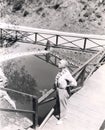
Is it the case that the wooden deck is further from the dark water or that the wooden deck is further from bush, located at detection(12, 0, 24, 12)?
bush, located at detection(12, 0, 24, 12)

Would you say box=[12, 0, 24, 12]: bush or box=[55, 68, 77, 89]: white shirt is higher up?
box=[55, 68, 77, 89]: white shirt

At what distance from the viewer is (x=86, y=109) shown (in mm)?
7707

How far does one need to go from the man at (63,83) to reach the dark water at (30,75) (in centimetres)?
838

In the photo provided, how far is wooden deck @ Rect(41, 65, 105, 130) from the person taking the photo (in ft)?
22.8

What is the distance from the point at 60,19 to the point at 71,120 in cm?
1847

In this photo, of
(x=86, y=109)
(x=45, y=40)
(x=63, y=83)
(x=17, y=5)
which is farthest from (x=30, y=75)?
(x=17, y=5)

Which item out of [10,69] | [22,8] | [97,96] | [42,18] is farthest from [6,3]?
[97,96]

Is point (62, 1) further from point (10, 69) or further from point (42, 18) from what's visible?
point (10, 69)

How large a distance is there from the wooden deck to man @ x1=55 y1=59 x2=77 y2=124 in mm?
229

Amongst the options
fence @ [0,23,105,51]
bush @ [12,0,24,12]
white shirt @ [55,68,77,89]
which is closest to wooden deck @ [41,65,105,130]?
white shirt @ [55,68,77,89]

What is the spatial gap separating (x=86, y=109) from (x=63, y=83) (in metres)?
1.28

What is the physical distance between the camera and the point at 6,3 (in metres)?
29.2

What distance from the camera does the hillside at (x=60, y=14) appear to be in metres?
23.6

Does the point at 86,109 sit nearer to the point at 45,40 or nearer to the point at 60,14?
the point at 45,40
